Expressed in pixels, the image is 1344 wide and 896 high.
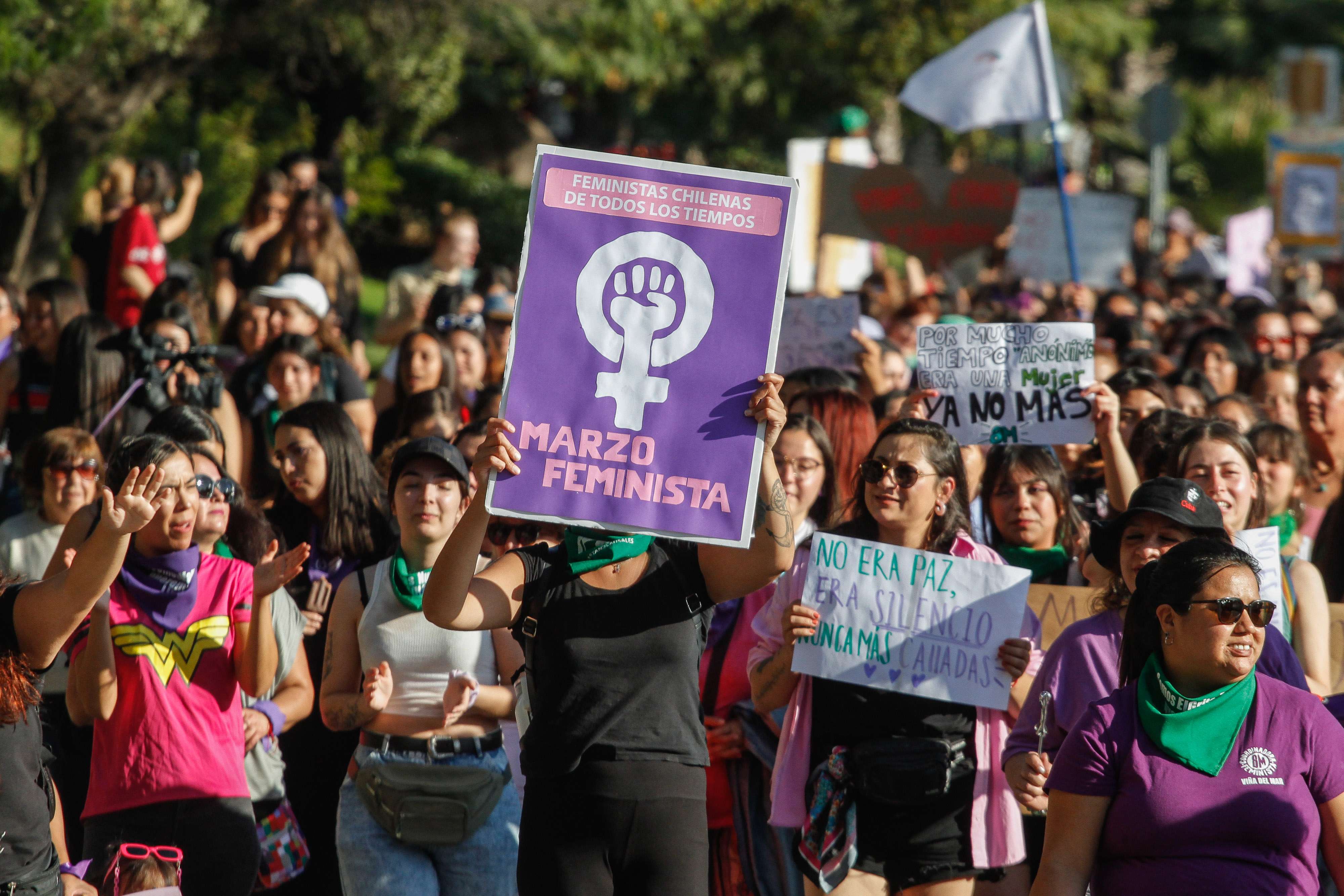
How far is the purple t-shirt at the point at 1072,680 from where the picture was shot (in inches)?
161

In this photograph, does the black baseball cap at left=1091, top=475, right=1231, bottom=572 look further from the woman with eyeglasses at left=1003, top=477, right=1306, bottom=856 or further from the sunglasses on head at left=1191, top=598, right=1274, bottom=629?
the sunglasses on head at left=1191, top=598, right=1274, bottom=629

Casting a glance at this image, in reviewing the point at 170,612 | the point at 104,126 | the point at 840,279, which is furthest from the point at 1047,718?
the point at 104,126

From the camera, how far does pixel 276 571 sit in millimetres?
4402

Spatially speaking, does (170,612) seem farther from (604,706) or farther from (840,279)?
(840,279)

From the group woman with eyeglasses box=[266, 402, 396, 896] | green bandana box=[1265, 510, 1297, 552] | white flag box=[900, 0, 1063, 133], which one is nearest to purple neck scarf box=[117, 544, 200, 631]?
woman with eyeglasses box=[266, 402, 396, 896]

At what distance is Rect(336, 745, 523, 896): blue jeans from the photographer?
14.5 ft

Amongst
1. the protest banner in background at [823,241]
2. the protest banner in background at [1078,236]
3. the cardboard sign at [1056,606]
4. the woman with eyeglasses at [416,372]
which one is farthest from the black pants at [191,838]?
the protest banner in background at [823,241]

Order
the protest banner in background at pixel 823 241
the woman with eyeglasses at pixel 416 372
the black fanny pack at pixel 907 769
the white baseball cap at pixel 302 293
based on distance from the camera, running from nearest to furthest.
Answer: the black fanny pack at pixel 907 769, the woman with eyeglasses at pixel 416 372, the white baseball cap at pixel 302 293, the protest banner in background at pixel 823 241

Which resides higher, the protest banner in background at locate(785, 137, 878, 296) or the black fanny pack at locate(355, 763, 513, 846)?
the protest banner in background at locate(785, 137, 878, 296)

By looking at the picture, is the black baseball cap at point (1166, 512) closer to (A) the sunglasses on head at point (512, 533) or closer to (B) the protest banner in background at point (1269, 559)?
(B) the protest banner in background at point (1269, 559)

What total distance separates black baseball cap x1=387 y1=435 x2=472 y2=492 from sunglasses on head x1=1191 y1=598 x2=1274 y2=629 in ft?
7.30

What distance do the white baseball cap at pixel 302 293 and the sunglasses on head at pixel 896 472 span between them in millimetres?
4146

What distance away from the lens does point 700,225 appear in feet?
11.9

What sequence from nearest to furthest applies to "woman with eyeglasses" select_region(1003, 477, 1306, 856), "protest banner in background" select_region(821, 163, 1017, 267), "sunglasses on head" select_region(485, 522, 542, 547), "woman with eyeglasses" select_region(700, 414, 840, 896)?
"woman with eyeglasses" select_region(1003, 477, 1306, 856) → "woman with eyeglasses" select_region(700, 414, 840, 896) → "sunglasses on head" select_region(485, 522, 542, 547) → "protest banner in background" select_region(821, 163, 1017, 267)
